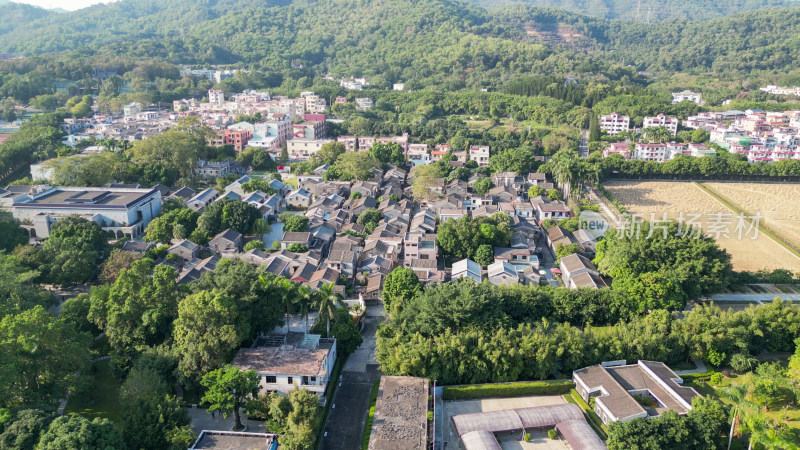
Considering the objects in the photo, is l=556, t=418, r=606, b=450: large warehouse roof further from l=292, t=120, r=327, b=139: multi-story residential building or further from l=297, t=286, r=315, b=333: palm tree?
l=292, t=120, r=327, b=139: multi-story residential building

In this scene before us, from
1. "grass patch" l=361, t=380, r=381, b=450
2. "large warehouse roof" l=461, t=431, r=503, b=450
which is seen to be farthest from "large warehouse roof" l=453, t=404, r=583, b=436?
"grass patch" l=361, t=380, r=381, b=450

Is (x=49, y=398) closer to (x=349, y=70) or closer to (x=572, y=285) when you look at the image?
(x=572, y=285)

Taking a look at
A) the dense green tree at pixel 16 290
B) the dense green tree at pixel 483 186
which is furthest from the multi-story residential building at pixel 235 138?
the dense green tree at pixel 16 290

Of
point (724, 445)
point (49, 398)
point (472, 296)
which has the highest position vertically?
point (472, 296)

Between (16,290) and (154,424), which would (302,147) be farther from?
(154,424)

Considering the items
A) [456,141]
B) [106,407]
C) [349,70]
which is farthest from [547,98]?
[106,407]

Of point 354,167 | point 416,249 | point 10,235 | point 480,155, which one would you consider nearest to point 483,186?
point 480,155

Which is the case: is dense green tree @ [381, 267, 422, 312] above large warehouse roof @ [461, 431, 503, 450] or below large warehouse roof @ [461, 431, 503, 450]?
above
